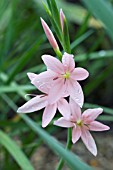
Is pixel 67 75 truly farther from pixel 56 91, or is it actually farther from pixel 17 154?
pixel 17 154

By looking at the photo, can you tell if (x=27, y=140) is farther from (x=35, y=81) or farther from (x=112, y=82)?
(x=112, y=82)

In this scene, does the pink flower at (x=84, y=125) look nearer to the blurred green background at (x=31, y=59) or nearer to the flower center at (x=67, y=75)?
the flower center at (x=67, y=75)

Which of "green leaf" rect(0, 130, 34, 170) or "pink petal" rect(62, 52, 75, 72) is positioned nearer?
"pink petal" rect(62, 52, 75, 72)

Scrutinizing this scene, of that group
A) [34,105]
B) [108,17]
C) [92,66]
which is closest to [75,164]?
[34,105]

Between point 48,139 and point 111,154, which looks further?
point 111,154

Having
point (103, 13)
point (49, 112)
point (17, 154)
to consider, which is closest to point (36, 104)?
point (49, 112)

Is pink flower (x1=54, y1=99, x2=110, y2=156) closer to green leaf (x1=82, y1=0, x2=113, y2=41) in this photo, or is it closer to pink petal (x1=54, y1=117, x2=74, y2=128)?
pink petal (x1=54, y1=117, x2=74, y2=128)

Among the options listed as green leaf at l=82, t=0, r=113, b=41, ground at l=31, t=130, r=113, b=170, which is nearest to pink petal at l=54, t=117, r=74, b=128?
green leaf at l=82, t=0, r=113, b=41
